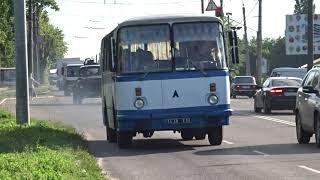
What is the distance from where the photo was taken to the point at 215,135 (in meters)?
19.2

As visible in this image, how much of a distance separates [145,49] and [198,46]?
1.14m

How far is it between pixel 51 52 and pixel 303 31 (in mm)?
72740

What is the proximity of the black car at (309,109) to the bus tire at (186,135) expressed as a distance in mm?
2591

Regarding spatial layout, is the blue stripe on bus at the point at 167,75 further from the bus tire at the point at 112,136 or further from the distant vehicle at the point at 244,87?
the distant vehicle at the point at 244,87

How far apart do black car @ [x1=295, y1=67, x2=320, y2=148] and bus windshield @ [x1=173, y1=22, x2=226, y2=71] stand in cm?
206

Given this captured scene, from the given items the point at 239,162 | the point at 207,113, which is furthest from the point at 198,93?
the point at 239,162

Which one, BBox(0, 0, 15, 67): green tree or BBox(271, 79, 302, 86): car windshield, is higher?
BBox(0, 0, 15, 67): green tree

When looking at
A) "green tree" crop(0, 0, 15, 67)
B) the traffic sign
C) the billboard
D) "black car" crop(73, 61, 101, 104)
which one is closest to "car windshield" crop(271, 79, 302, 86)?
"black car" crop(73, 61, 101, 104)

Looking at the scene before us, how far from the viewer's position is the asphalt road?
45.5 feet

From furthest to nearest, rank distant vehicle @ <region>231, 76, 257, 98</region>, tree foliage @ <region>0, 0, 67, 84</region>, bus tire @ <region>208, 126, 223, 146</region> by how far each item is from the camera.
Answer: tree foliage @ <region>0, 0, 67, 84</region>
distant vehicle @ <region>231, 76, 257, 98</region>
bus tire @ <region>208, 126, 223, 146</region>

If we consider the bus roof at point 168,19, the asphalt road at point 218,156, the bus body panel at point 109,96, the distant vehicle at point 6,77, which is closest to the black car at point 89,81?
the asphalt road at point 218,156

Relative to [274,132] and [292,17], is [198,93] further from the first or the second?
[292,17]

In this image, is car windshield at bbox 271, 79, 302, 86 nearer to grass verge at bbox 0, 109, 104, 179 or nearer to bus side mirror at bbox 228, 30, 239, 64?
grass verge at bbox 0, 109, 104, 179

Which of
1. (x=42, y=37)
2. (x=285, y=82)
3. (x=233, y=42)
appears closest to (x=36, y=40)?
(x=42, y=37)
